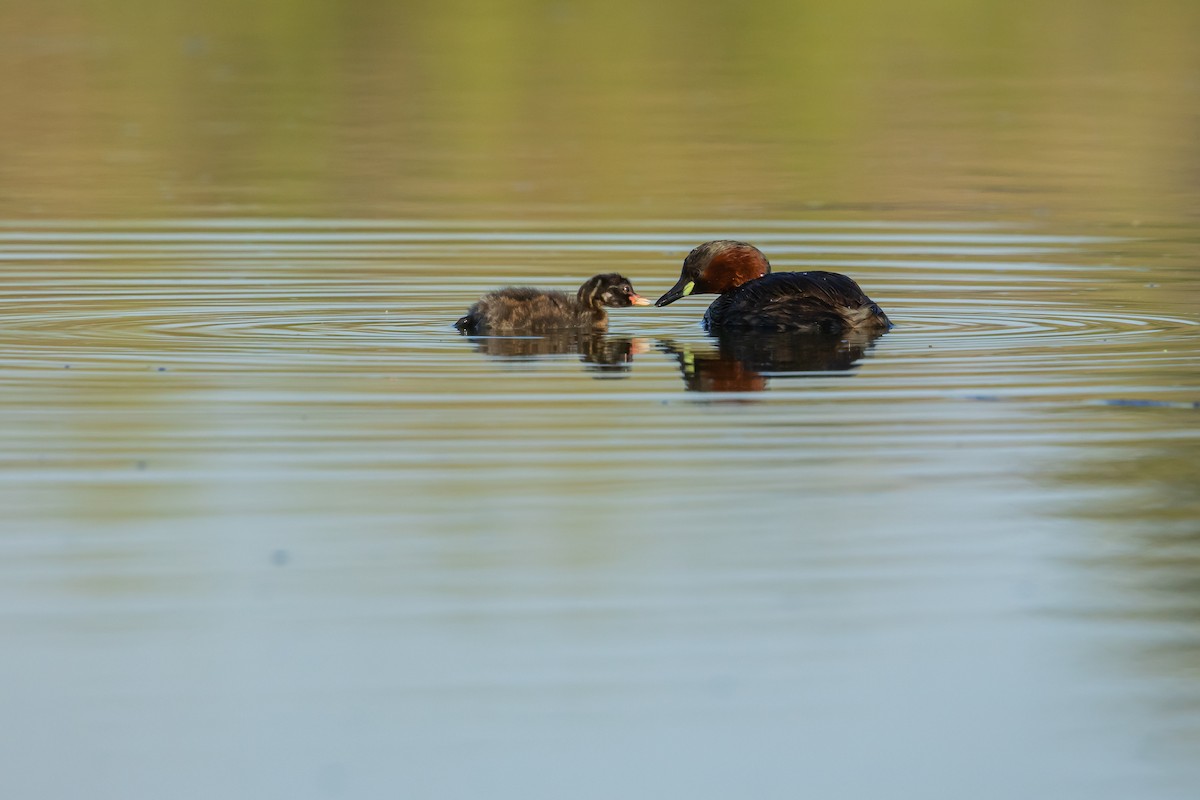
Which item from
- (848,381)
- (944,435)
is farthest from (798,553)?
(848,381)

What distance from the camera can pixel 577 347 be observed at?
31.8 ft

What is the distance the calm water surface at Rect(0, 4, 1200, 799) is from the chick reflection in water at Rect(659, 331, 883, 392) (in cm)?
4

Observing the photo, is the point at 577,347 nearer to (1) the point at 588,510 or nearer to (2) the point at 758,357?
(2) the point at 758,357

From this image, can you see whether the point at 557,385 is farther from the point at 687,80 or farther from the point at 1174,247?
the point at 687,80

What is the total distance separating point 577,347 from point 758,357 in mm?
917

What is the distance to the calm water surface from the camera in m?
4.24

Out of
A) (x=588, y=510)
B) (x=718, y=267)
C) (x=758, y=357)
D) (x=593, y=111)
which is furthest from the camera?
(x=593, y=111)

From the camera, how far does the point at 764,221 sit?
14.7 metres

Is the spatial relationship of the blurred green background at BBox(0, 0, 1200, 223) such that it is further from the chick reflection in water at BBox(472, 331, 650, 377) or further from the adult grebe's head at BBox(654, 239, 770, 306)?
the chick reflection in water at BBox(472, 331, 650, 377)

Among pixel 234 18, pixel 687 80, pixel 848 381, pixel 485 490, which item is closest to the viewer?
pixel 485 490

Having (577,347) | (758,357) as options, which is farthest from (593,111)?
(758,357)

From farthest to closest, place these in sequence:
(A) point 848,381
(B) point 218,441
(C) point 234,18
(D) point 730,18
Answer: (D) point 730,18 → (C) point 234,18 → (A) point 848,381 → (B) point 218,441

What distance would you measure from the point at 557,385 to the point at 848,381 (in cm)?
110

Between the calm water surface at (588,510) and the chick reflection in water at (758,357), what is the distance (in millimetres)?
36
